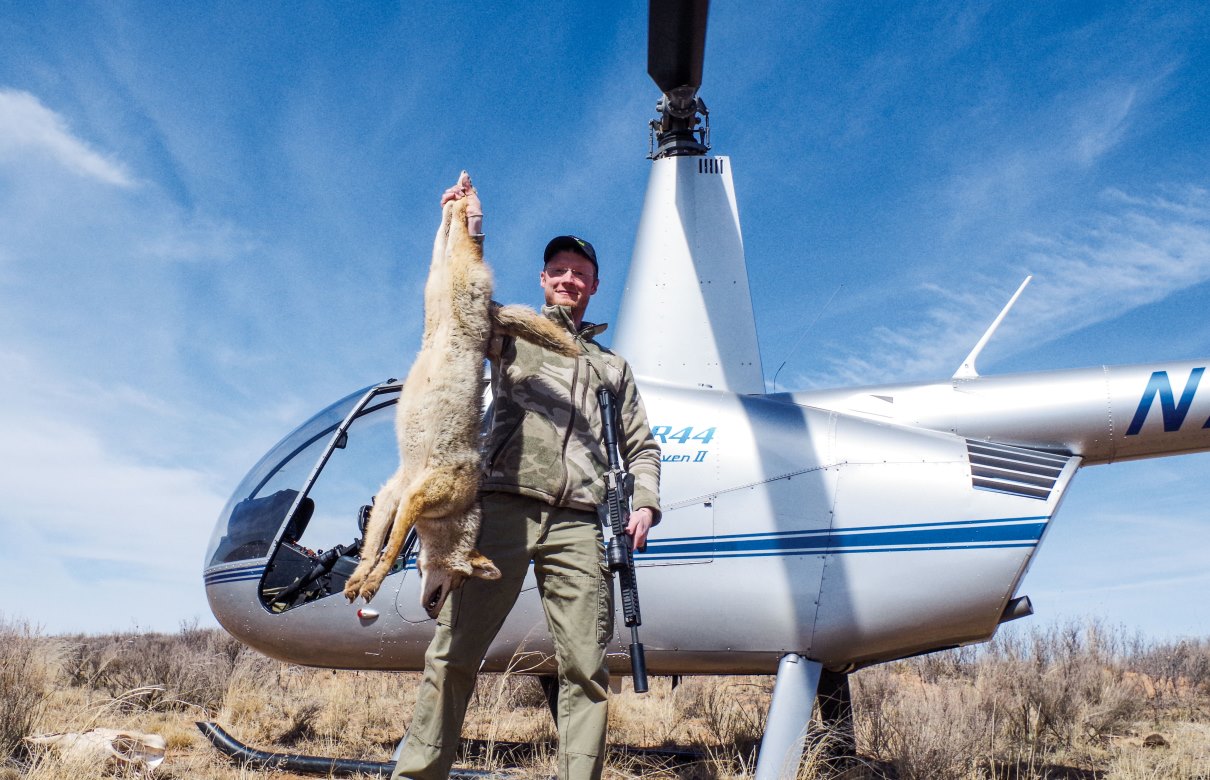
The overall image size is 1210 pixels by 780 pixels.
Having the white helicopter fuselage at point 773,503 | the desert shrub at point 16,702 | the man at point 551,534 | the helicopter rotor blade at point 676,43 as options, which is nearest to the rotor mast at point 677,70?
the helicopter rotor blade at point 676,43

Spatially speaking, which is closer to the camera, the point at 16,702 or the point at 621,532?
the point at 621,532

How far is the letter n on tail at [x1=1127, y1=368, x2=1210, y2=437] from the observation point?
4.75 m

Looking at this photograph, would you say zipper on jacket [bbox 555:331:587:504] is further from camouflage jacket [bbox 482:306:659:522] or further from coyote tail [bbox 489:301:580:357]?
coyote tail [bbox 489:301:580:357]

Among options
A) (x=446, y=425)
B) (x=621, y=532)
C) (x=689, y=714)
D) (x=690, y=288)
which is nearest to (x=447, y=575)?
(x=446, y=425)

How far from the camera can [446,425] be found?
112 inches

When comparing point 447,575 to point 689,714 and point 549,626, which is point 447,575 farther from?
point 689,714

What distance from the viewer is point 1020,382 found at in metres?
5.05

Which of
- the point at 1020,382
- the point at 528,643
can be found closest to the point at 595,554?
the point at 528,643

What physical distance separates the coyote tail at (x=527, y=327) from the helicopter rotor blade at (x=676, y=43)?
2.39m

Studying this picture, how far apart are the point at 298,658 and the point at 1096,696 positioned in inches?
310

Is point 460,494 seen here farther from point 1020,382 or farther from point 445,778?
point 1020,382

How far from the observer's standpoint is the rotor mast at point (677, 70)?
14.9 ft

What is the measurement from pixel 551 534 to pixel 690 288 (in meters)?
2.97

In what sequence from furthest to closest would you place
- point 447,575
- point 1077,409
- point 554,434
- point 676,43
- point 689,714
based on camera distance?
1. point 689,714
2. point 1077,409
3. point 676,43
4. point 554,434
5. point 447,575
